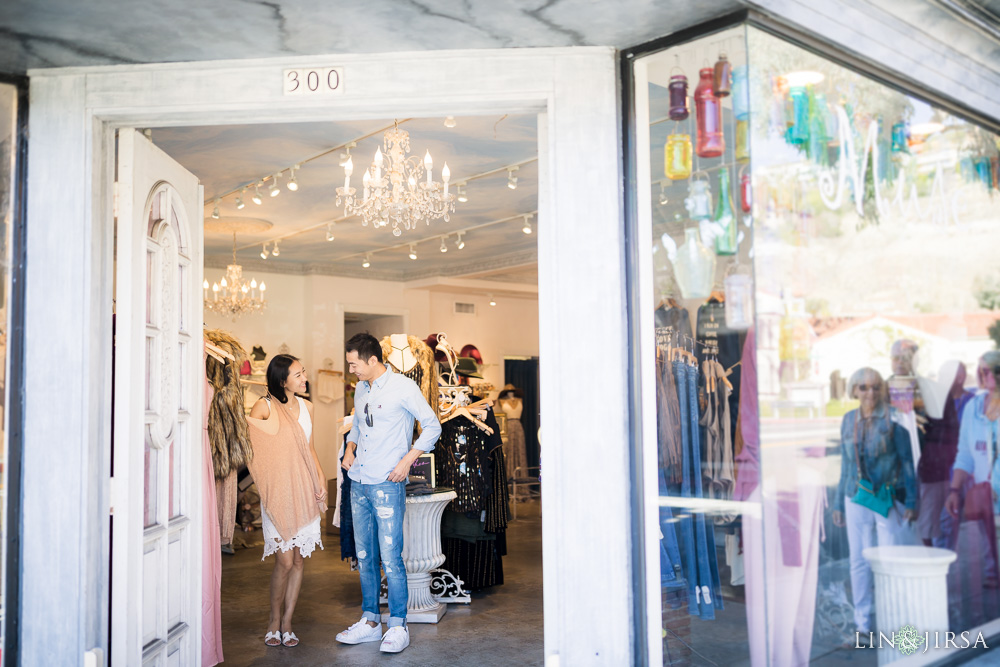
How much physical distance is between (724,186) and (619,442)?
3.18ft

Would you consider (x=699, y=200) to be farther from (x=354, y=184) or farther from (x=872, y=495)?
(x=354, y=184)

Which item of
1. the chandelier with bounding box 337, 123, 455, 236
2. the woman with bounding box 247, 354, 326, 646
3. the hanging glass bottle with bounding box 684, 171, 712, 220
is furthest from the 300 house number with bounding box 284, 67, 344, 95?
the chandelier with bounding box 337, 123, 455, 236

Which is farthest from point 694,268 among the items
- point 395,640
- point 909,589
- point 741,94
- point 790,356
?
point 395,640

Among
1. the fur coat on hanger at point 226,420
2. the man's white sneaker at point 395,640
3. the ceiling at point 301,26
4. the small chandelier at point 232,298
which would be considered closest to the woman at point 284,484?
the fur coat on hanger at point 226,420

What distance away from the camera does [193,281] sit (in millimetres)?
3613

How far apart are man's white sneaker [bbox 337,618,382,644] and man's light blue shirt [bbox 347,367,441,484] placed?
2.78 feet

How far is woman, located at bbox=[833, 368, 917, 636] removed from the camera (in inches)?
117

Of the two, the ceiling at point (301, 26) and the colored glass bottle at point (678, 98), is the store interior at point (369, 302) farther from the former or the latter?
the colored glass bottle at point (678, 98)

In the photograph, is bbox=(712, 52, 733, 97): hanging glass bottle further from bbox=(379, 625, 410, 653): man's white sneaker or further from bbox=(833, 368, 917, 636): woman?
bbox=(379, 625, 410, 653): man's white sneaker

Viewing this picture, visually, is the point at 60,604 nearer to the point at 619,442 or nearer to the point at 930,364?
the point at 619,442

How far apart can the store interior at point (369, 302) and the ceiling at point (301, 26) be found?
6.50 ft

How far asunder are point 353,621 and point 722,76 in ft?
12.3

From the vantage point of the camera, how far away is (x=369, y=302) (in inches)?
452

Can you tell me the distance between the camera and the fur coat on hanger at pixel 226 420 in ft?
14.0
